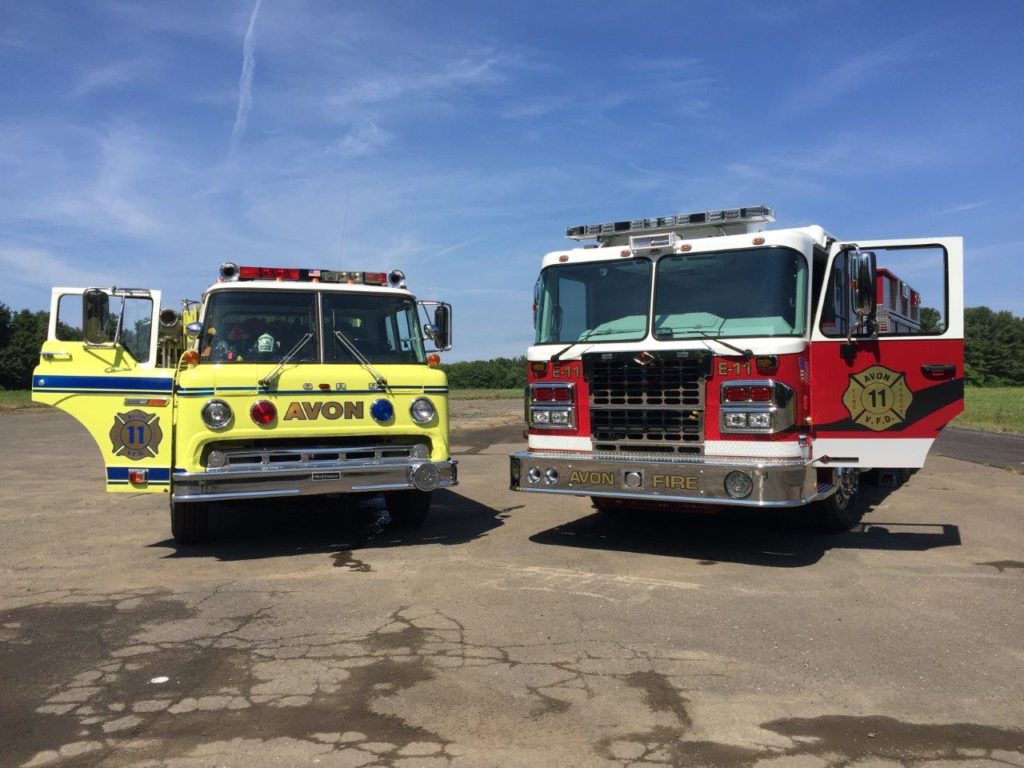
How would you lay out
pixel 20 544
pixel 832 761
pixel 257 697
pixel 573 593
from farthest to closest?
pixel 20 544 < pixel 573 593 < pixel 257 697 < pixel 832 761

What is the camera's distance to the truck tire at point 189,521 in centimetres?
795

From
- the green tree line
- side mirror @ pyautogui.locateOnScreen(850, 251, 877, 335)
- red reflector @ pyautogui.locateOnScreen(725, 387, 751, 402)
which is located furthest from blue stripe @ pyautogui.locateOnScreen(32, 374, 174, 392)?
the green tree line

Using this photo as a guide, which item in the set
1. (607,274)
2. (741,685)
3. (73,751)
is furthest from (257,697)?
(607,274)

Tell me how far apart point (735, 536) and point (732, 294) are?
8.39ft

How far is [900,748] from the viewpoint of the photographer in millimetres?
3727

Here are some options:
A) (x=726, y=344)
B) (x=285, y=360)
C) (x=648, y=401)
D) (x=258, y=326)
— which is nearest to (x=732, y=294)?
(x=726, y=344)

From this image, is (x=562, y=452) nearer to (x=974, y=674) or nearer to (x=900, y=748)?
(x=974, y=674)

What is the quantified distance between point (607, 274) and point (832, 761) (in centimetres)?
526

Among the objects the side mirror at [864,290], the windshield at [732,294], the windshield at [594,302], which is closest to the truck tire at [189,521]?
the windshield at [594,302]

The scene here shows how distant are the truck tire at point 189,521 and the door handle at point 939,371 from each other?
650cm

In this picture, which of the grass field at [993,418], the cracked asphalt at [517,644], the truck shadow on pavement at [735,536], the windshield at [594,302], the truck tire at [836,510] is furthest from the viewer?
the grass field at [993,418]

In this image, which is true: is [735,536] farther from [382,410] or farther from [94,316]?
[94,316]

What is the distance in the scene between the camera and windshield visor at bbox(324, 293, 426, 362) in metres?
8.24

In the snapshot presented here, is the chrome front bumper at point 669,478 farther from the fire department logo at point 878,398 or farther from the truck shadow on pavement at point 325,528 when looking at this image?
the truck shadow on pavement at point 325,528
